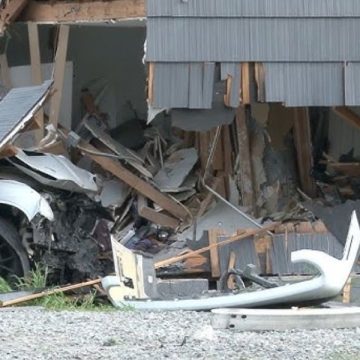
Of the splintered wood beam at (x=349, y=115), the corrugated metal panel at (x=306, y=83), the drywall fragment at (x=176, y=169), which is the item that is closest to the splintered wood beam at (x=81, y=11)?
the corrugated metal panel at (x=306, y=83)

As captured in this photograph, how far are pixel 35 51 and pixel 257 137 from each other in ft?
10.4

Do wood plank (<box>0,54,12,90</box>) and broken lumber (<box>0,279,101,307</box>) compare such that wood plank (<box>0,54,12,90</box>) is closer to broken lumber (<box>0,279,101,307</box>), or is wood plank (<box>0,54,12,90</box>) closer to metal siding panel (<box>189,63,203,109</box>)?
metal siding panel (<box>189,63,203,109</box>)

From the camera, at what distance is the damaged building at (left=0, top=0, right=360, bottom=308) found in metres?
12.6

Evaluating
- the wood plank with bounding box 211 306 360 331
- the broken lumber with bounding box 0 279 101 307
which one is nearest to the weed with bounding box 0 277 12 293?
the broken lumber with bounding box 0 279 101 307

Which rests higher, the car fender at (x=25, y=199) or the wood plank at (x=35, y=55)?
the wood plank at (x=35, y=55)

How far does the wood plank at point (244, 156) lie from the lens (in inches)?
563

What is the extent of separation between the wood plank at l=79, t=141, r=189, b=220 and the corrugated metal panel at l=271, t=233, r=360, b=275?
1697 millimetres

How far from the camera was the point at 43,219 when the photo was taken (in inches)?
481

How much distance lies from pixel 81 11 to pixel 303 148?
3622 millimetres

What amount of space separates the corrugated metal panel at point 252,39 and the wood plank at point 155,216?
2124 mm

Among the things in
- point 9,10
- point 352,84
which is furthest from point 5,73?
point 352,84

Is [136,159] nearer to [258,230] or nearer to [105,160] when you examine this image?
[105,160]

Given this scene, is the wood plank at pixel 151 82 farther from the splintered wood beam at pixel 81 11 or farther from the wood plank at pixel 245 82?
the wood plank at pixel 245 82

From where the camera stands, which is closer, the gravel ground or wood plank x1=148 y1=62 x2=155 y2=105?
the gravel ground
